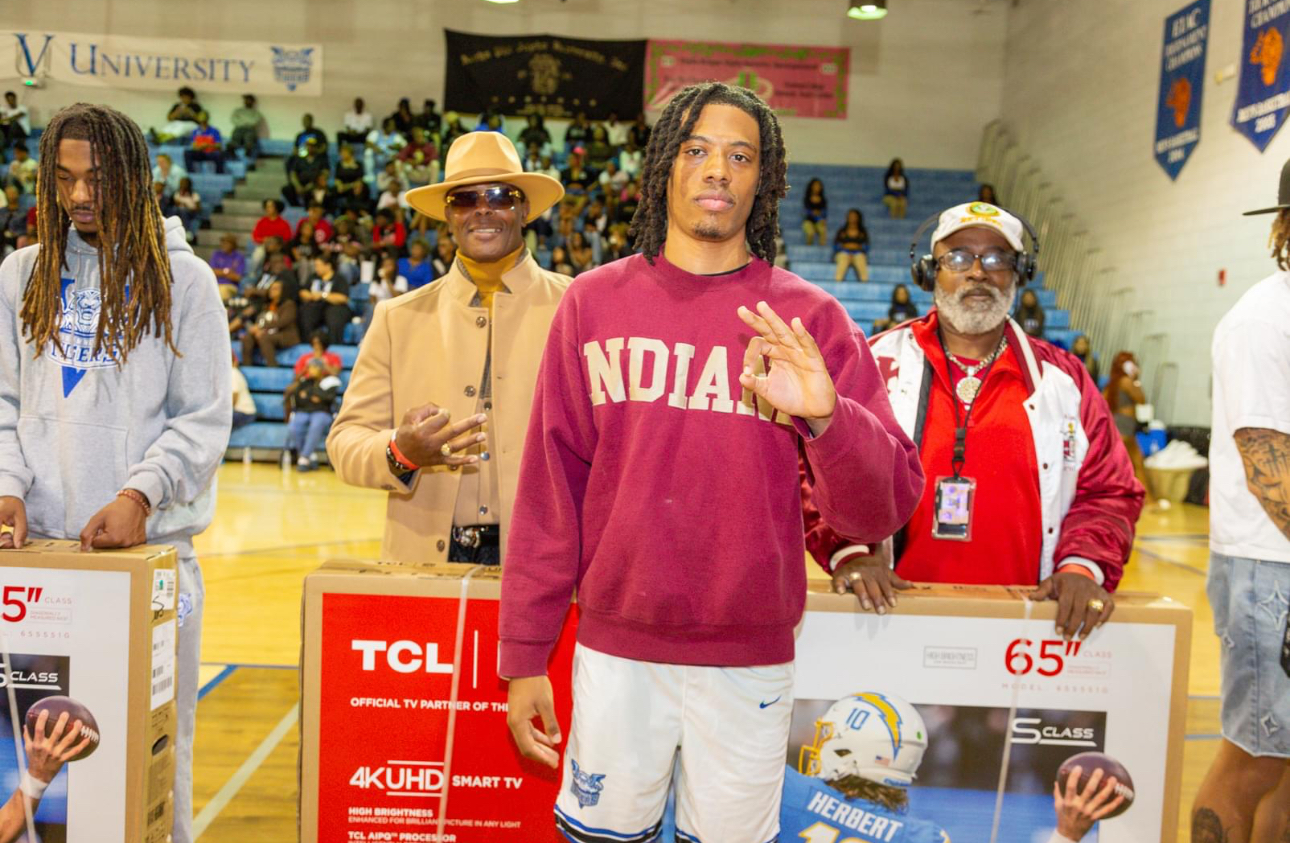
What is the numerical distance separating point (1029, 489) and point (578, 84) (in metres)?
17.5

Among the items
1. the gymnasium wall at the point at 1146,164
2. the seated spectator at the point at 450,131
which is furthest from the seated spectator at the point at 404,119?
the gymnasium wall at the point at 1146,164

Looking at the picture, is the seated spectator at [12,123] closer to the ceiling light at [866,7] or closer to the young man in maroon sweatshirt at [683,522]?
the ceiling light at [866,7]

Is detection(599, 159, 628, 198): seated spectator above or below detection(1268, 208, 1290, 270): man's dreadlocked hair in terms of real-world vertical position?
above

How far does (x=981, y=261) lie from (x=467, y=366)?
1284mm

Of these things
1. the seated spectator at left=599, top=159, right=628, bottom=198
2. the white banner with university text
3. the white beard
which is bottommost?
the white beard

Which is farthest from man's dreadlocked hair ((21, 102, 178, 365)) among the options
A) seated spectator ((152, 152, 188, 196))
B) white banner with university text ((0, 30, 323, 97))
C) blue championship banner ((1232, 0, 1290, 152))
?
white banner with university text ((0, 30, 323, 97))

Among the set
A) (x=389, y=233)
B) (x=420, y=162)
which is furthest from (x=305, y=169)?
(x=389, y=233)

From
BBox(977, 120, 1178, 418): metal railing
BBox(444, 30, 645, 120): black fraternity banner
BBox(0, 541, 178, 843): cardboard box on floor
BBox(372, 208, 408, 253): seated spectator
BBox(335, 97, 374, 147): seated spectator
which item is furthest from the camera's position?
BBox(444, 30, 645, 120): black fraternity banner

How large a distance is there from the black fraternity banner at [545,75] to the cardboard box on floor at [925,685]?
17.3 m

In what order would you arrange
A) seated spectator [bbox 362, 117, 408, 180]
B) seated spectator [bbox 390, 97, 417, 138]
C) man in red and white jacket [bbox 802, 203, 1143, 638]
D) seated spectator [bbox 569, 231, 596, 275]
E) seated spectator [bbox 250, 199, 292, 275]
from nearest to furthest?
1. man in red and white jacket [bbox 802, 203, 1143, 638]
2. seated spectator [bbox 569, 231, 596, 275]
3. seated spectator [bbox 250, 199, 292, 275]
4. seated spectator [bbox 362, 117, 408, 180]
5. seated spectator [bbox 390, 97, 417, 138]

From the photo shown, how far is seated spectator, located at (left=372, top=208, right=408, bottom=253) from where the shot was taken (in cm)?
1503

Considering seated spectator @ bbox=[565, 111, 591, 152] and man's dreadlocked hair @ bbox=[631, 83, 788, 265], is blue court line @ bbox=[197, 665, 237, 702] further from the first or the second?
seated spectator @ bbox=[565, 111, 591, 152]

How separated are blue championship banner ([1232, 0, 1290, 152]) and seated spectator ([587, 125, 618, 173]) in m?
9.61

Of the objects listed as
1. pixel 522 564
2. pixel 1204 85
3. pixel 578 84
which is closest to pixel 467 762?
pixel 522 564
